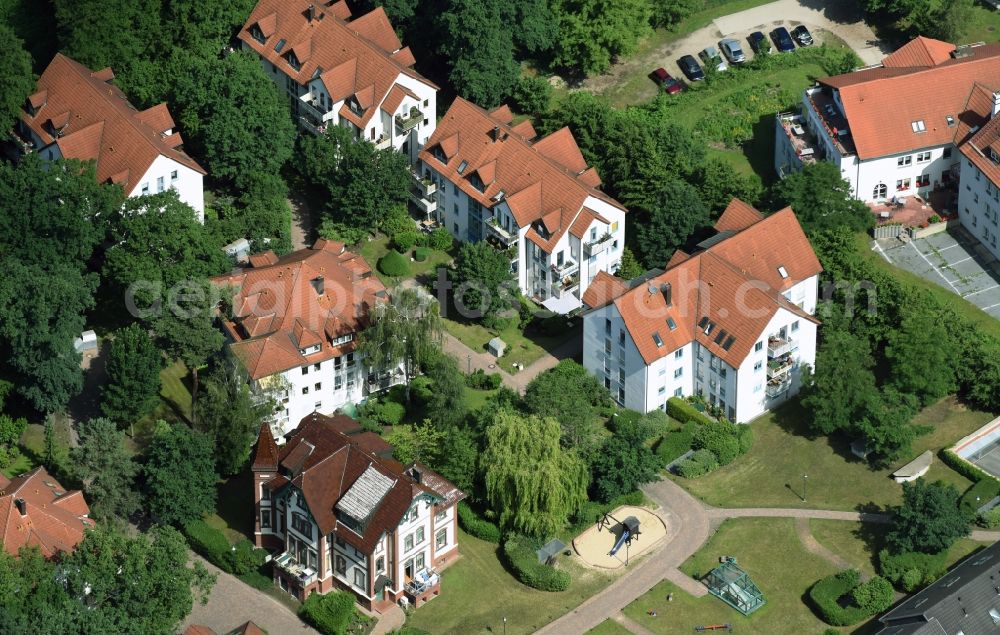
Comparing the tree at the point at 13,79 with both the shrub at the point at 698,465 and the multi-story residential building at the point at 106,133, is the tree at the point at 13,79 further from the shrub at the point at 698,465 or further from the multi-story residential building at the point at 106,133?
the shrub at the point at 698,465

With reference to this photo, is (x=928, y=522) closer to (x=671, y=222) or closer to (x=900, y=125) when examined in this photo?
(x=671, y=222)

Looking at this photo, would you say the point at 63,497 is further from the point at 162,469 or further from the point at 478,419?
the point at 478,419

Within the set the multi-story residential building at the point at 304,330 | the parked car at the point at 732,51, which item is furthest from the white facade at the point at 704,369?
the parked car at the point at 732,51

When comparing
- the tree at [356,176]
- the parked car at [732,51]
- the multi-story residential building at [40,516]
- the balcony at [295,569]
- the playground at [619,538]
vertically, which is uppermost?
the parked car at [732,51]

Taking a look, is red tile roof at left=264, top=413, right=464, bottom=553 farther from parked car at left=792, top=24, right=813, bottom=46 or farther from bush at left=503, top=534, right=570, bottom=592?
parked car at left=792, top=24, right=813, bottom=46

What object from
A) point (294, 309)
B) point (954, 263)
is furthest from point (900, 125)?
point (294, 309)

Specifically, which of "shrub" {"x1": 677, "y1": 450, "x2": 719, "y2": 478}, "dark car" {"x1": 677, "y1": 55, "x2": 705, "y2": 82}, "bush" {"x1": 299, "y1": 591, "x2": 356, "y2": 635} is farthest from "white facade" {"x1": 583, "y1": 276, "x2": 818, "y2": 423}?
"dark car" {"x1": 677, "y1": 55, "x2": 705, "y2": 82}

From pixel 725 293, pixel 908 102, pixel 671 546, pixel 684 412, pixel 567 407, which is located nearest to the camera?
pixel 671 546
